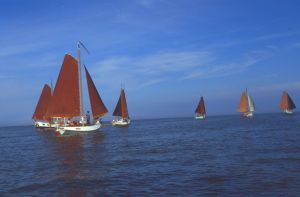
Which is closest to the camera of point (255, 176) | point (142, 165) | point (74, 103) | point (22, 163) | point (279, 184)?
point (279, 184)

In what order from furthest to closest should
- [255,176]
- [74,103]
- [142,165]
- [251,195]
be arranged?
[74,103], [142,165], [255,176], [251,195]

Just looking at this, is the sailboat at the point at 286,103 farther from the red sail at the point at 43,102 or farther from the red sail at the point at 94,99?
the red sail at the point at 94,99

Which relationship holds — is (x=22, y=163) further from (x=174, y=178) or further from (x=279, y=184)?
(x=279, y=184)

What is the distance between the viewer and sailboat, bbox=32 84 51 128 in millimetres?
93188

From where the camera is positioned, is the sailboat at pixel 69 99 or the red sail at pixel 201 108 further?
the red sail at pixel 201 108

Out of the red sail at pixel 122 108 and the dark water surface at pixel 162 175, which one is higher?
the red sail at pixel 122 108

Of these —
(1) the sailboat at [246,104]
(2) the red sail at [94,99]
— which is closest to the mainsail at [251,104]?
(1) the sailboat at [246,104]

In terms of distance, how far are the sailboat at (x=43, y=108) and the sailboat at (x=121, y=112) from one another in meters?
17.3

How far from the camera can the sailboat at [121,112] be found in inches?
3954

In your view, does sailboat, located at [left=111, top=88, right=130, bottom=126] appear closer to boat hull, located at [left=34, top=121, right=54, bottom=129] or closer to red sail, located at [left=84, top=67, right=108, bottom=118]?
boat hull, located at [left=34, top=121, right=54, bottom=129]

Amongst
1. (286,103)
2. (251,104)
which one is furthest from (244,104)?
(286,103)

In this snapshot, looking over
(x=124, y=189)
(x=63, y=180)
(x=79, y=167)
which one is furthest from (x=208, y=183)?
(x=79, y=167)

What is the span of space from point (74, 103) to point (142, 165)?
3923 cm

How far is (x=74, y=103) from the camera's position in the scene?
66062 mm
